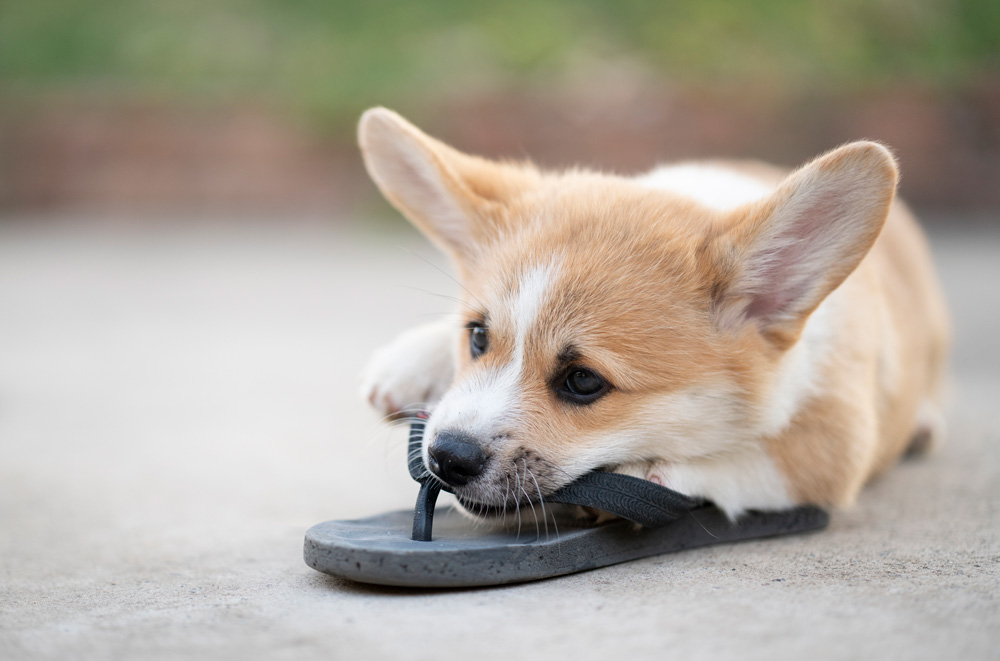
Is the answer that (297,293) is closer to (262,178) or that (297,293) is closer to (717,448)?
(262,178)

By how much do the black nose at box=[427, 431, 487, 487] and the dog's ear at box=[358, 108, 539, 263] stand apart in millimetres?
820

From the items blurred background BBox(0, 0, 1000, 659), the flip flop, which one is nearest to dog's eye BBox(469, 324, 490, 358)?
the flip flop

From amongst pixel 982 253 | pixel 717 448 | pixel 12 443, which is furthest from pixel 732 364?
pixel 982 253

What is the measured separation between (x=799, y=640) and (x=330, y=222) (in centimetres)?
963

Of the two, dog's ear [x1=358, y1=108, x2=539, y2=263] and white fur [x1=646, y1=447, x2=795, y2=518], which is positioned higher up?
dog's ear [x1=358, y1=108, x2=539, y2=263]

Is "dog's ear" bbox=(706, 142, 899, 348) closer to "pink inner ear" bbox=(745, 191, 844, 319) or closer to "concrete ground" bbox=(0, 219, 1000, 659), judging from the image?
"pink inner ear" bbox=(745, 191, 844, 319)

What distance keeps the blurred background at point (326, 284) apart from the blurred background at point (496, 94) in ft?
0.12

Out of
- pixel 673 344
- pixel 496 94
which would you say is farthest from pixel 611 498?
pixel 496 94

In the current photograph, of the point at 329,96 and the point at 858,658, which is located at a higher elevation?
the point at 329,96

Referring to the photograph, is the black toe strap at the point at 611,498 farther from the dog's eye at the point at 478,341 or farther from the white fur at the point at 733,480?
the dog's eye at the point at 478,341

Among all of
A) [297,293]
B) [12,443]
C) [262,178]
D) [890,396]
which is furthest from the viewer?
[262,178]

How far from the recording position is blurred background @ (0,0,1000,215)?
10.0 m

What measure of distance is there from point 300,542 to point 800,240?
1.55 metres

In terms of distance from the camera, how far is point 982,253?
334 inches
